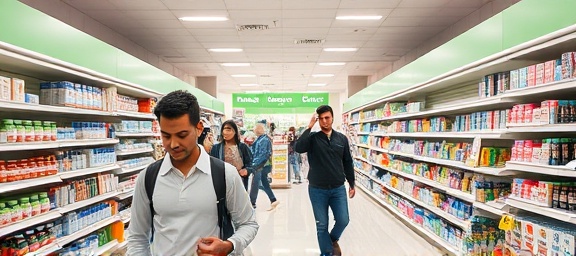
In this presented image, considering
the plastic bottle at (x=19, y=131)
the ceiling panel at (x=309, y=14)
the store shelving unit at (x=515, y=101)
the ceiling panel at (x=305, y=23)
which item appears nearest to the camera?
the store shelving unit at (x=515, y=101)

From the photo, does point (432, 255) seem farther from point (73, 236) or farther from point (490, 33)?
point (73, 236)

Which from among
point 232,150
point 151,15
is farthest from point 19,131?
point 151,15

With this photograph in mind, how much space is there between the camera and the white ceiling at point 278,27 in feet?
22.3

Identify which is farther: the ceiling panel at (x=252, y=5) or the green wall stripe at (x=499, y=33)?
the ceiling panel at (x=252, y=5)

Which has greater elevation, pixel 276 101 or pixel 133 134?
pixel 276 101

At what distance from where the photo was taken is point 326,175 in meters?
3.97

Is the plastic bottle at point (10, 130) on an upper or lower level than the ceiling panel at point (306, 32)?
lower

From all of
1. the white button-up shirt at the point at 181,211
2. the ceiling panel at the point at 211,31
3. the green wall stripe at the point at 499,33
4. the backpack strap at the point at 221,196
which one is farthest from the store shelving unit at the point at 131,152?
the green wall stripe at the point at 499,33

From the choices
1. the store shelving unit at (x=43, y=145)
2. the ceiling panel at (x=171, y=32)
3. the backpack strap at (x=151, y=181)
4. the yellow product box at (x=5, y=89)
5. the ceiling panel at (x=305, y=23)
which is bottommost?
the backpack strap at (x=151, y=181)

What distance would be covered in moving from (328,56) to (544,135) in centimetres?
865

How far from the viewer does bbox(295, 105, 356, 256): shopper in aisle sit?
3990 millimetres

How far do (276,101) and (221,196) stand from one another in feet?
51.7

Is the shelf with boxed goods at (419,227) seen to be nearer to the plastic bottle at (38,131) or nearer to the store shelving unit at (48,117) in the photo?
the store shelving unit at (48,117)

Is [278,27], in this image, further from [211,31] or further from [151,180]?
[151,180]
